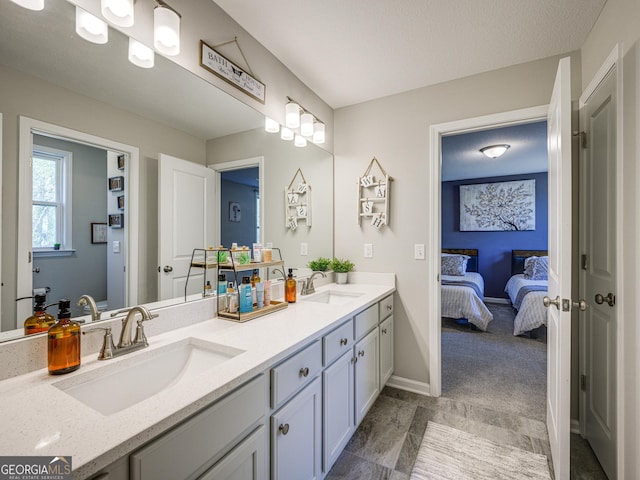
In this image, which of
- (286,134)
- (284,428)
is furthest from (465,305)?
(284,428)

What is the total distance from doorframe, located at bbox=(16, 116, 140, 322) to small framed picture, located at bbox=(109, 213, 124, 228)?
2 cm

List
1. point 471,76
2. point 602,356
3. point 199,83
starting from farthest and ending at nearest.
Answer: point 471,76
point 602,356
point 199,83

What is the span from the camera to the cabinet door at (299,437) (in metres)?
1.11

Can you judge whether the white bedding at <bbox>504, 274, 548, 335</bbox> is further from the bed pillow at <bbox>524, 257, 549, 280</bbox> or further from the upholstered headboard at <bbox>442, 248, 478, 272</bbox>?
the upholstered headboard at <bbox>442, 248, 478, 272</bbox>

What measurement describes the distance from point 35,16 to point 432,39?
1.90 meters

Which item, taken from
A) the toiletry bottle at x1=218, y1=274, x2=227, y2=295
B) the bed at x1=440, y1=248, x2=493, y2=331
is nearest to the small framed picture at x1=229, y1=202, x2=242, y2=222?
the toiletry bottle at x1=218, y1=274, x2=227, y2=295

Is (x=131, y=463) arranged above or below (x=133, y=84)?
below

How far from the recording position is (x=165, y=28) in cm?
128

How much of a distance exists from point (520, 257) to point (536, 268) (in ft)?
2.16

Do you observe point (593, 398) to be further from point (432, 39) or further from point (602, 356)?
point (432, 39)

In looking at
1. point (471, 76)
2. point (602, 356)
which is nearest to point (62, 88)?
point (471, 76)

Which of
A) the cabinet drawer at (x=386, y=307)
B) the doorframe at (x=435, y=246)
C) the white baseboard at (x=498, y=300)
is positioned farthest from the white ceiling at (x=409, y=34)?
the white baseboard at (x=498, y=300)

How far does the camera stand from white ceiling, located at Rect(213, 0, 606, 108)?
1.61 meters

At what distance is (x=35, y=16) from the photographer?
99 centimetres
